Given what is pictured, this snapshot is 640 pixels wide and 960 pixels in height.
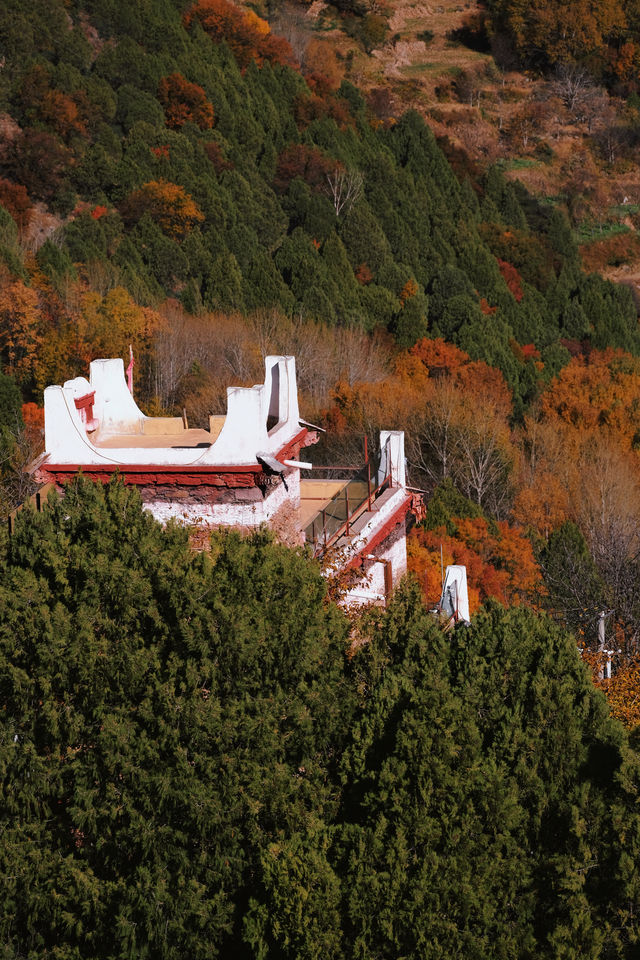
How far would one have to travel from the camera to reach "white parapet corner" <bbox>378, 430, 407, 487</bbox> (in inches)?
907

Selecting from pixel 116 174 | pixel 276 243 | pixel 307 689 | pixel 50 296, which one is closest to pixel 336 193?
pixel 276 243

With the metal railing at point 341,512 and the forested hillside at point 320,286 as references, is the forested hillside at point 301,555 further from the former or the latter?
the metal railing at point 341,512

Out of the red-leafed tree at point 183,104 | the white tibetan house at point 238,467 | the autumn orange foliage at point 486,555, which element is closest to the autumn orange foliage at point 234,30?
the red-leafed tree at point 183,104

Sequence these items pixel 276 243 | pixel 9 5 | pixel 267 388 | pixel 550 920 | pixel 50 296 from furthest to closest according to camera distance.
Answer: pixel 9 5 < pixel 276 243 < pixel 50 296 < pixel 267 388 < pixel 550 920

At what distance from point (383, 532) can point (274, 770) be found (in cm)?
667

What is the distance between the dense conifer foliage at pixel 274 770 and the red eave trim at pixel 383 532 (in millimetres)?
3465

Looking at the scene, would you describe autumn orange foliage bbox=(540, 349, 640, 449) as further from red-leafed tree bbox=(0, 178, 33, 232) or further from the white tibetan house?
the white tibetan house

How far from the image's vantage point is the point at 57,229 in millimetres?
69125

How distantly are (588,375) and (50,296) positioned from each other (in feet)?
91.6

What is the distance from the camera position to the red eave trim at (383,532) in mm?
20587

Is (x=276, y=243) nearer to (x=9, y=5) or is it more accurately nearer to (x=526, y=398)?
(x=526, y=398)

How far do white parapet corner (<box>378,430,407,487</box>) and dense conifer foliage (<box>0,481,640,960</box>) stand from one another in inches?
242

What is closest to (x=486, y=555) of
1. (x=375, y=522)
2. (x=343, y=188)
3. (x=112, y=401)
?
(x=375, y=522)

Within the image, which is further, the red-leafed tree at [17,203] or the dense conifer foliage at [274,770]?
the red-leafed tree at [17,203]
